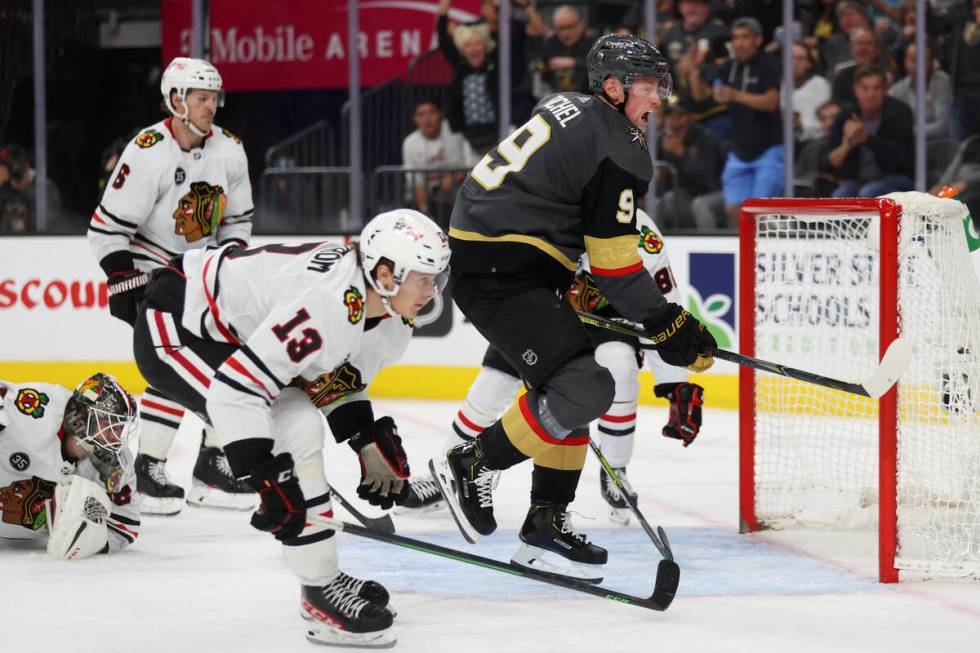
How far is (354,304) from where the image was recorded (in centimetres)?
270

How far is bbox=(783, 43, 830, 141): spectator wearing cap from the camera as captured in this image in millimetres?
6895

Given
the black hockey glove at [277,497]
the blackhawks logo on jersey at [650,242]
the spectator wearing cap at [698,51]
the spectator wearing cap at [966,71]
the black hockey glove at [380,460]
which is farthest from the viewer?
the spectator wearing cap at [698,51]

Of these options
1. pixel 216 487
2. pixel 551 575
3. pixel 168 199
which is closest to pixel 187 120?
pixel 168 199

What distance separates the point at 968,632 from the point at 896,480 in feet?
1.69

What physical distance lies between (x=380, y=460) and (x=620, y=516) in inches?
44.0

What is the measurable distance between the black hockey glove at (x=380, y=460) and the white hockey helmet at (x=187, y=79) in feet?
4.92

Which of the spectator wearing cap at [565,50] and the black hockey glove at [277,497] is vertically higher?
the spectator wearing cap at [565,50]

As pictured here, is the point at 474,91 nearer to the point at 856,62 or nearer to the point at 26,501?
the point at 856,62

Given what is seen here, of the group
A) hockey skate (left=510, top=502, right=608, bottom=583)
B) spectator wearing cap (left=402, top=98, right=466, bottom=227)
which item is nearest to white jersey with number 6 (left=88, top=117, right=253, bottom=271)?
hockey skate (left=510, top=502, right=608, bottom=583)

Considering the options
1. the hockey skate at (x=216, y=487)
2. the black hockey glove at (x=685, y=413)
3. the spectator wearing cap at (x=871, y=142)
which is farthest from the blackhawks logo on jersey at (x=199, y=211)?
the spectator wearing cap at (x=871, y=142)

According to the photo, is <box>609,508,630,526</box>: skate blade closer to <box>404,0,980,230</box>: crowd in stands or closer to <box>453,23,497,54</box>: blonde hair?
<box>404,0,980,230</box>: crowd in stands

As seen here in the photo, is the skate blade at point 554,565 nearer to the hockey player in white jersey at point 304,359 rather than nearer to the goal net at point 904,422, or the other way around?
the hockey player in white jersey at point 304,359

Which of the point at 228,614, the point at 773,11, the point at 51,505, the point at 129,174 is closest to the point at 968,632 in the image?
the point at 228,614

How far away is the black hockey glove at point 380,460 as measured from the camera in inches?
123
